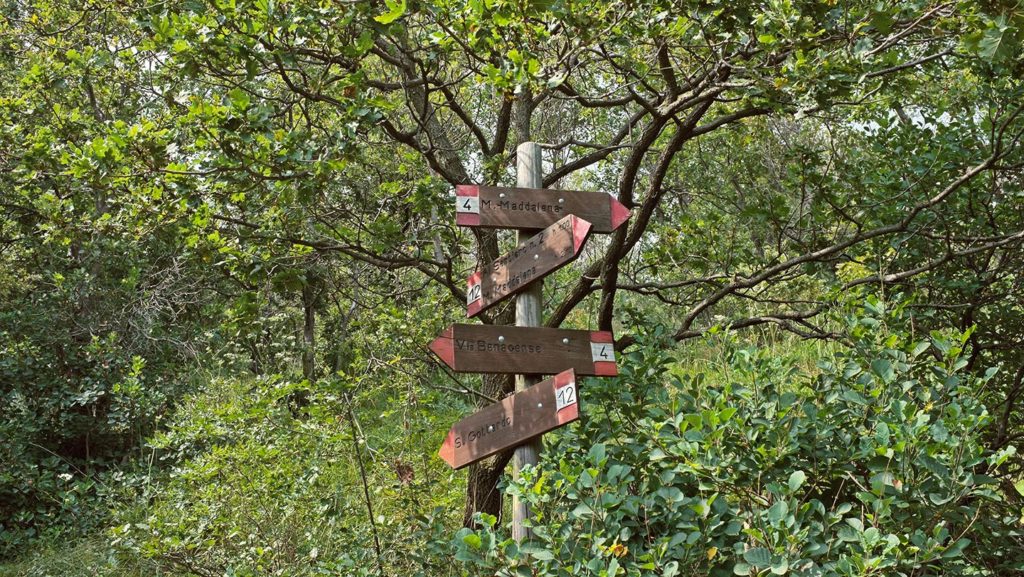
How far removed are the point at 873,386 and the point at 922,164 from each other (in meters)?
2.16

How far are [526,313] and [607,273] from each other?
3.38ft

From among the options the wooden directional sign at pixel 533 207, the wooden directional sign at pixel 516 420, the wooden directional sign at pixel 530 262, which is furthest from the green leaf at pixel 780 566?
Answer: the wooden directional sign at pixel 533 207

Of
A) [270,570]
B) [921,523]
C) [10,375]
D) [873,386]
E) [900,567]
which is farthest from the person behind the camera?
[10,375]

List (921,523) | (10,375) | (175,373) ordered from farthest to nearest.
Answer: (175,373), (10,375), (921,523)

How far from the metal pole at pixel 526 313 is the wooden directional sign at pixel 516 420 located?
0.09 metres

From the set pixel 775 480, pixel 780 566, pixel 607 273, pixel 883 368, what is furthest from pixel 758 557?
pixel 607 273

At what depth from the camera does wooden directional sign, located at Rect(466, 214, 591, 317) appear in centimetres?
366

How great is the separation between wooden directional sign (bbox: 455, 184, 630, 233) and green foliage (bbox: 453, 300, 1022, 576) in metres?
0.76

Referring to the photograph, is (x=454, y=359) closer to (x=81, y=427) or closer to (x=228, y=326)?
(x=228, y=326)

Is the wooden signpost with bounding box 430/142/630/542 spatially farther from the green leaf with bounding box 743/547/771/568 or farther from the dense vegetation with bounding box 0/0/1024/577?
the green leaf with bounding box 743/547/771/568

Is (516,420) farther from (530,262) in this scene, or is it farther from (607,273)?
(607,273)

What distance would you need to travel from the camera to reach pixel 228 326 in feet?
16.1

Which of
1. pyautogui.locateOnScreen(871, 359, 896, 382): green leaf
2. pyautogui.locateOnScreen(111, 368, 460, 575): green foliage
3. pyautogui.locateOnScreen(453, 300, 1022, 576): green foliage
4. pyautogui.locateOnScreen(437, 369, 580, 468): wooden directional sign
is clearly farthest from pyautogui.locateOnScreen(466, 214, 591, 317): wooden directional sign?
pyautogui.locateOnScreen(871, 359, 896, 382): green leaf

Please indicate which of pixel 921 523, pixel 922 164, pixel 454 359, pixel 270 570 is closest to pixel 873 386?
pixel 921 523
